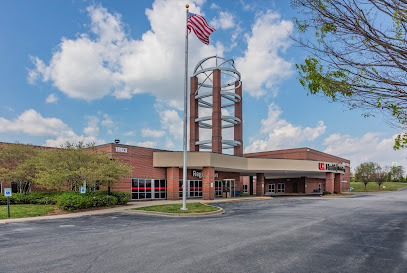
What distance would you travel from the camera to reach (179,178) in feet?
113

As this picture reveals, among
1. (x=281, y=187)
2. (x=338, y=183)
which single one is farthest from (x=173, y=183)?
(x=338, y=183)

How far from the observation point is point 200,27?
23.0 meters

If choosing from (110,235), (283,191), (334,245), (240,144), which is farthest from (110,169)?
Answer: (283,191)

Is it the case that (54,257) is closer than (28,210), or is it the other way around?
(54,257)

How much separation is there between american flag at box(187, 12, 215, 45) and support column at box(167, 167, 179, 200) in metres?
15.2

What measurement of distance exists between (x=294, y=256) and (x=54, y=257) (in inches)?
274

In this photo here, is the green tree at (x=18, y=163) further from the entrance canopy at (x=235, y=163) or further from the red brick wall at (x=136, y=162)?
the entrance canopy at (x=235, y=163)

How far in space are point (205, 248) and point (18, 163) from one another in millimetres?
24576

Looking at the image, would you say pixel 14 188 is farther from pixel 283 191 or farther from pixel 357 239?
pixel 283 191

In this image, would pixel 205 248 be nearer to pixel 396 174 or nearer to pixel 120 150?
pixel 120 150

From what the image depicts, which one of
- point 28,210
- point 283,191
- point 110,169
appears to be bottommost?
point 283,191

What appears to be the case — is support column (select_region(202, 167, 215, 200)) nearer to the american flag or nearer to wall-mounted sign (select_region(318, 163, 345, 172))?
the american flag

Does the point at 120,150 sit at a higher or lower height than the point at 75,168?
higher

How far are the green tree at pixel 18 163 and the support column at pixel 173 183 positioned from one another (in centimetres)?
1319
